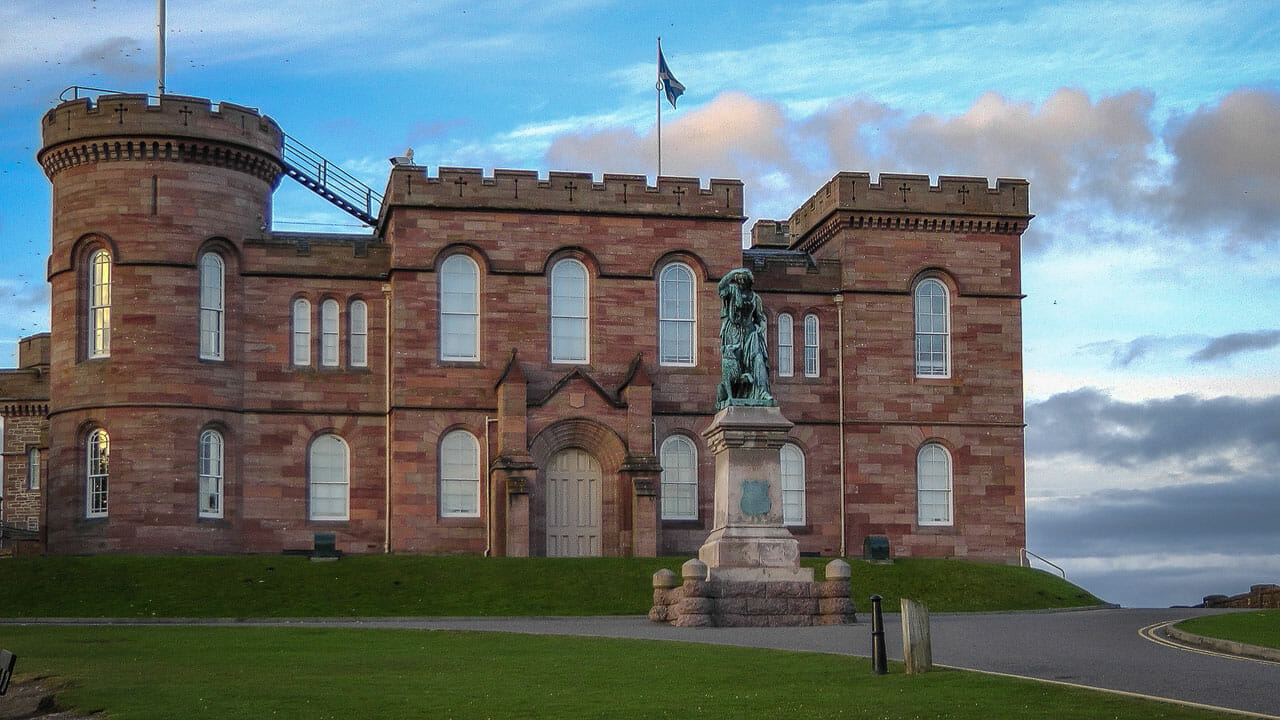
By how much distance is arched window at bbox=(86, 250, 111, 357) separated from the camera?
4503 cm

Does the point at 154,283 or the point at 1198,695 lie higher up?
the point at 154,283

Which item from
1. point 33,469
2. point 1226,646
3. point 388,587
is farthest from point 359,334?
point 1226,646

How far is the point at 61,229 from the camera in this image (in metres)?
46.0

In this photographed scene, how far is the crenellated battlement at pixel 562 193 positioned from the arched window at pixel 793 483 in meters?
6.82

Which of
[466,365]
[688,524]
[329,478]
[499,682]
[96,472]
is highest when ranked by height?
[466,365]

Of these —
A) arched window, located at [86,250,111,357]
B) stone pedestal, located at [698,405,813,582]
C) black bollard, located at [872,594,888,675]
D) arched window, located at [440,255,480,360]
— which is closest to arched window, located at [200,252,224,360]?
arched window, located at [86,250,111,357]

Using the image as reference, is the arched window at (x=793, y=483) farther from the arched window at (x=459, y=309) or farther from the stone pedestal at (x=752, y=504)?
the stone pedestal at (x=752, y=504)

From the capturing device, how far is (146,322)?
44.7m

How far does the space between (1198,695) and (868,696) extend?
3.49m

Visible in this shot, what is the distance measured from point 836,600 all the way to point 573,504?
54.4 feet

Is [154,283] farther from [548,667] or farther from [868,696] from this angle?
[868,696]

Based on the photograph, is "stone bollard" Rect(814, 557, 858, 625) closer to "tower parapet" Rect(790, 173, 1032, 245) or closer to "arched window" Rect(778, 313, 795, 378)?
"arched window" Rect(778, 313, 795, 378)

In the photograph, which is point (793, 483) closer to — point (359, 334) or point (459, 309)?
point (459, 309)

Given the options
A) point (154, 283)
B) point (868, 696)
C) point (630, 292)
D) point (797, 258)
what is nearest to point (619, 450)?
point (630, 292)
